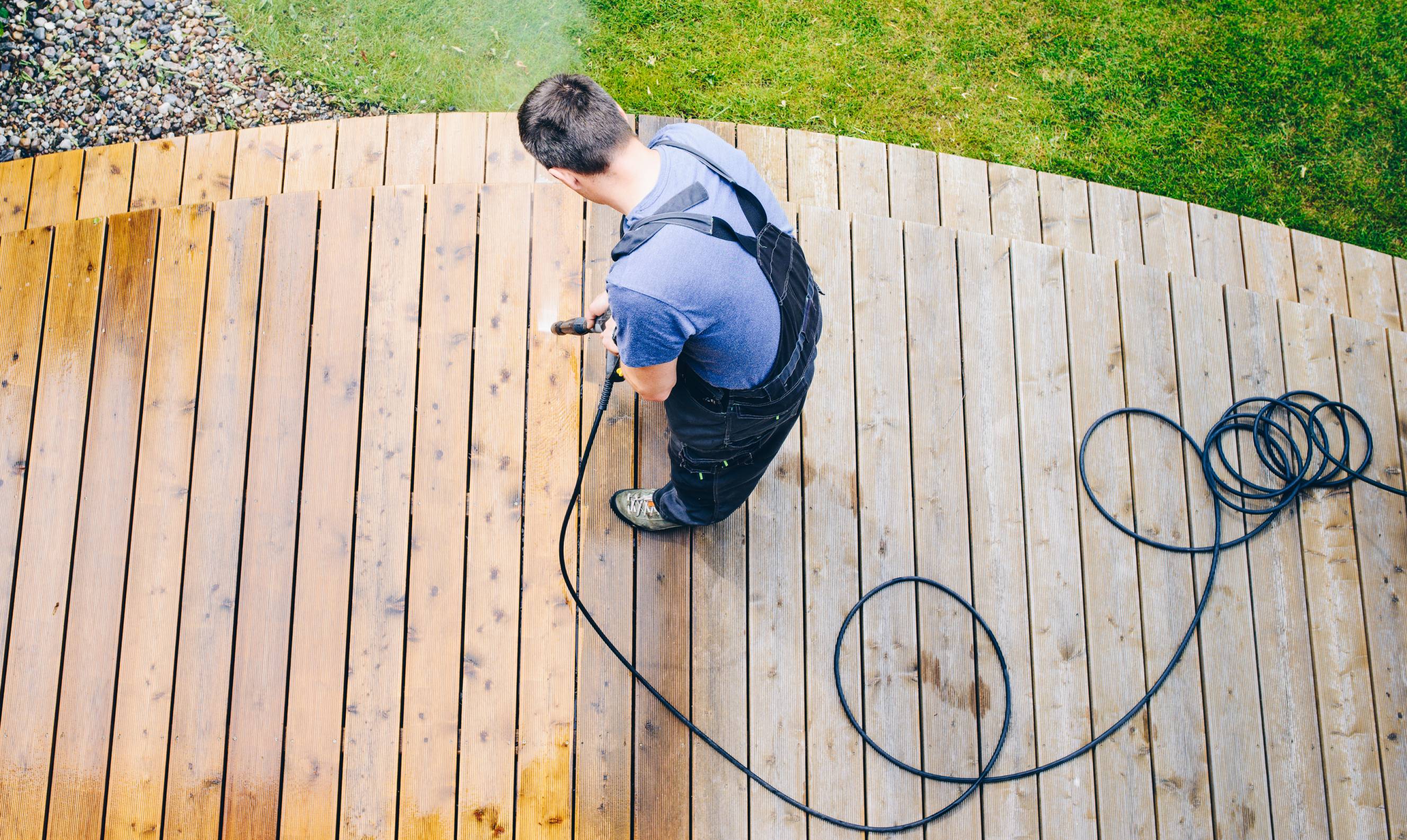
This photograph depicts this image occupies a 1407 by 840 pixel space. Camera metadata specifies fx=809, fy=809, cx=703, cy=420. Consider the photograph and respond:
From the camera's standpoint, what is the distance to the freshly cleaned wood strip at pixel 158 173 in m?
2.83

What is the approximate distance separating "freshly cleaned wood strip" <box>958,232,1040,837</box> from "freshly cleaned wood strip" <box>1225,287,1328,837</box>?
727 millimetres

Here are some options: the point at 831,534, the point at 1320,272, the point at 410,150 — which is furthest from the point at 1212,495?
the point at 410,150

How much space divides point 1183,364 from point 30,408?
3.65 m

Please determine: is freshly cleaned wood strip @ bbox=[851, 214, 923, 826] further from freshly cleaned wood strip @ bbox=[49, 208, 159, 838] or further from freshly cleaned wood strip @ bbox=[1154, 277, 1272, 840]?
freshly cleaned wood strip @ bbox=[49, 208, 159, 838]

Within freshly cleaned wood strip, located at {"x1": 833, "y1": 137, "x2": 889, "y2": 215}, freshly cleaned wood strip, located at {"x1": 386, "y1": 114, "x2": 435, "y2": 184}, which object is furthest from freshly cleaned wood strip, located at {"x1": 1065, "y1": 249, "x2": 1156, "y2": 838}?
freshly cleaned wood strip, located at {"x1": 386, "y1": 114, "x2": 435, "y2": 184}

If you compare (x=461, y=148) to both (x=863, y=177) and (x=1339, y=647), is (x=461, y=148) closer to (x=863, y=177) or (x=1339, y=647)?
(x=863, y=177)

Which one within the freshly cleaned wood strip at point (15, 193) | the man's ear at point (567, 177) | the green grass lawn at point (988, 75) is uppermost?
the green grass lawn at point (988, 75)

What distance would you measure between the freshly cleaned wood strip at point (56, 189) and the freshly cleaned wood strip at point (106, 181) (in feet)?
0.08

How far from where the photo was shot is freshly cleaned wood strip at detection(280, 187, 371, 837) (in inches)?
89.0

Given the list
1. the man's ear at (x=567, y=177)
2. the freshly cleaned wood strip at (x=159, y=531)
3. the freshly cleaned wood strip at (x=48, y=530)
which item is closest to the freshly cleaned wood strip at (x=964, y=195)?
the man's ear at (x=567, y=177)

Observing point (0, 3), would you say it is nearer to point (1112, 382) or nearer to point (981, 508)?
point (981, 508)

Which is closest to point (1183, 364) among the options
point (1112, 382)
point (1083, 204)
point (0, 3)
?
point (1112, 382)

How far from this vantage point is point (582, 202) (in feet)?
8.61

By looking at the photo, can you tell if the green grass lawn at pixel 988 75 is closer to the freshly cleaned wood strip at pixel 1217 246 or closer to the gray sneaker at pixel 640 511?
the freshly cleaned wood strip at pixel 1217 246
